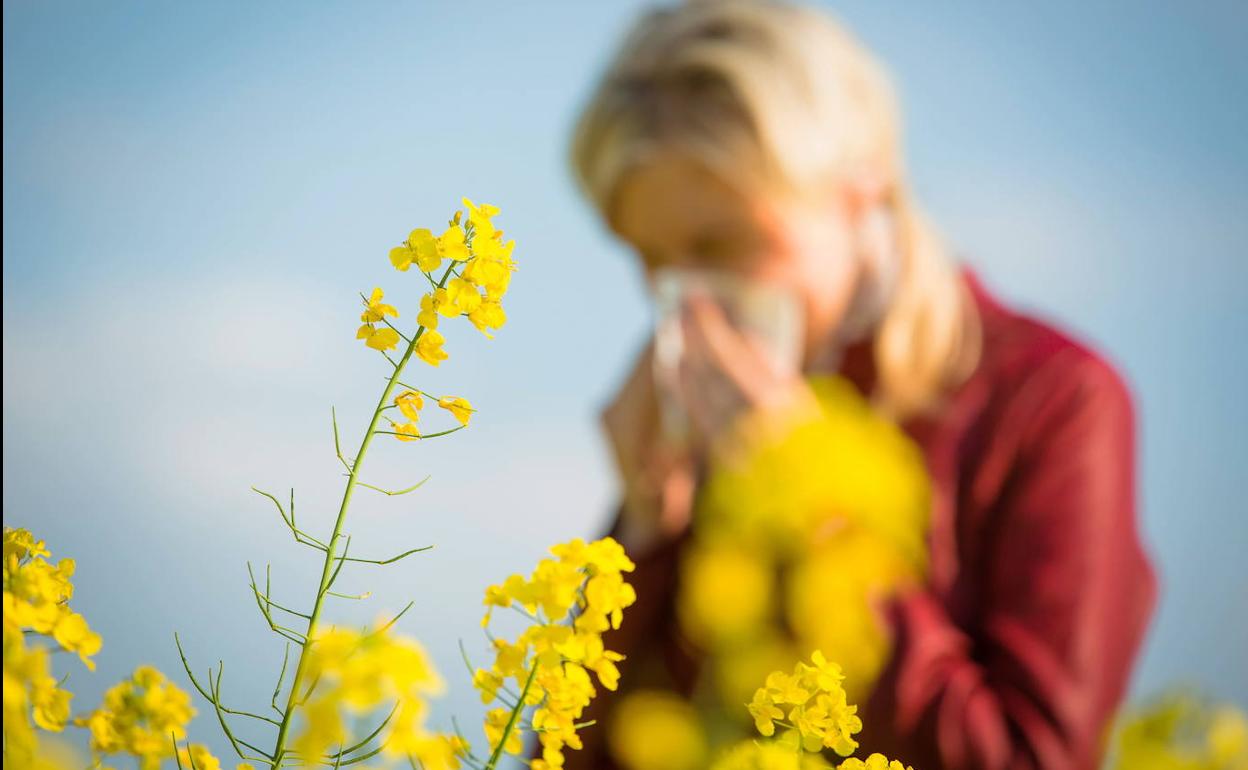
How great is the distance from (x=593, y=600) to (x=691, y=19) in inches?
29.4

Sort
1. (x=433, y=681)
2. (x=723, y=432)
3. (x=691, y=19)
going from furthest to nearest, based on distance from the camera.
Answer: (x=691, y=19) → (x=723, y=432) → (x=433, y=681)

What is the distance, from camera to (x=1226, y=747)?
0.19m

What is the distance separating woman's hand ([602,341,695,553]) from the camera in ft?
2.61

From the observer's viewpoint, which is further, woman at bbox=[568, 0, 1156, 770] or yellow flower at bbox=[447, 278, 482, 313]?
woman at bbox=[568, 0, 1156, 770]

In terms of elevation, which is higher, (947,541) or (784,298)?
(784,298)

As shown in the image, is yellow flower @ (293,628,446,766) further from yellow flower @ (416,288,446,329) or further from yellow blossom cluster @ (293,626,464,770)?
yellow flower @ (416,288,446,329)

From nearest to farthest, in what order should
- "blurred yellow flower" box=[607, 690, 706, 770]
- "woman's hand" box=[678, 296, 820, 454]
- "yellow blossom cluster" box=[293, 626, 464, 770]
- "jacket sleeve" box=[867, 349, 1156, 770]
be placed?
1. "yellow blossom cluster" box=[293, 626, 464, 770]
2. "blurred yellow flower" box=[607, 690, 706, 770]
3. "jacket sleeve" box=[867, 349, 1156, 770]
4. "woman's hand" box=[678, 296, 820, 454]

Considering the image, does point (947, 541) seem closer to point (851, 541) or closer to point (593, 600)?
point (851, 541)

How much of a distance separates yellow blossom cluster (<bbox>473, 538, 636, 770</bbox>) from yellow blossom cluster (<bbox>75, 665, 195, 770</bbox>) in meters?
0.07

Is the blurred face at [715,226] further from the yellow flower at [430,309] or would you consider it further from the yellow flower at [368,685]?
the yellow flower at [368,685]

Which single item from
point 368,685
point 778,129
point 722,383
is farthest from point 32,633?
point 778,129

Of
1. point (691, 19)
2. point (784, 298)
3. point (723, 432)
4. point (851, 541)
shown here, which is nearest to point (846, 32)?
point (691, 19)

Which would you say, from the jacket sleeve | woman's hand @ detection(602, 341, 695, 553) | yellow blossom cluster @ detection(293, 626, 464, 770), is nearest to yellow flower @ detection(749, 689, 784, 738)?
yellow blossom cluster @ detection(293, 626, 464, 770)

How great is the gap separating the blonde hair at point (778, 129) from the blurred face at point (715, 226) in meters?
0.01
